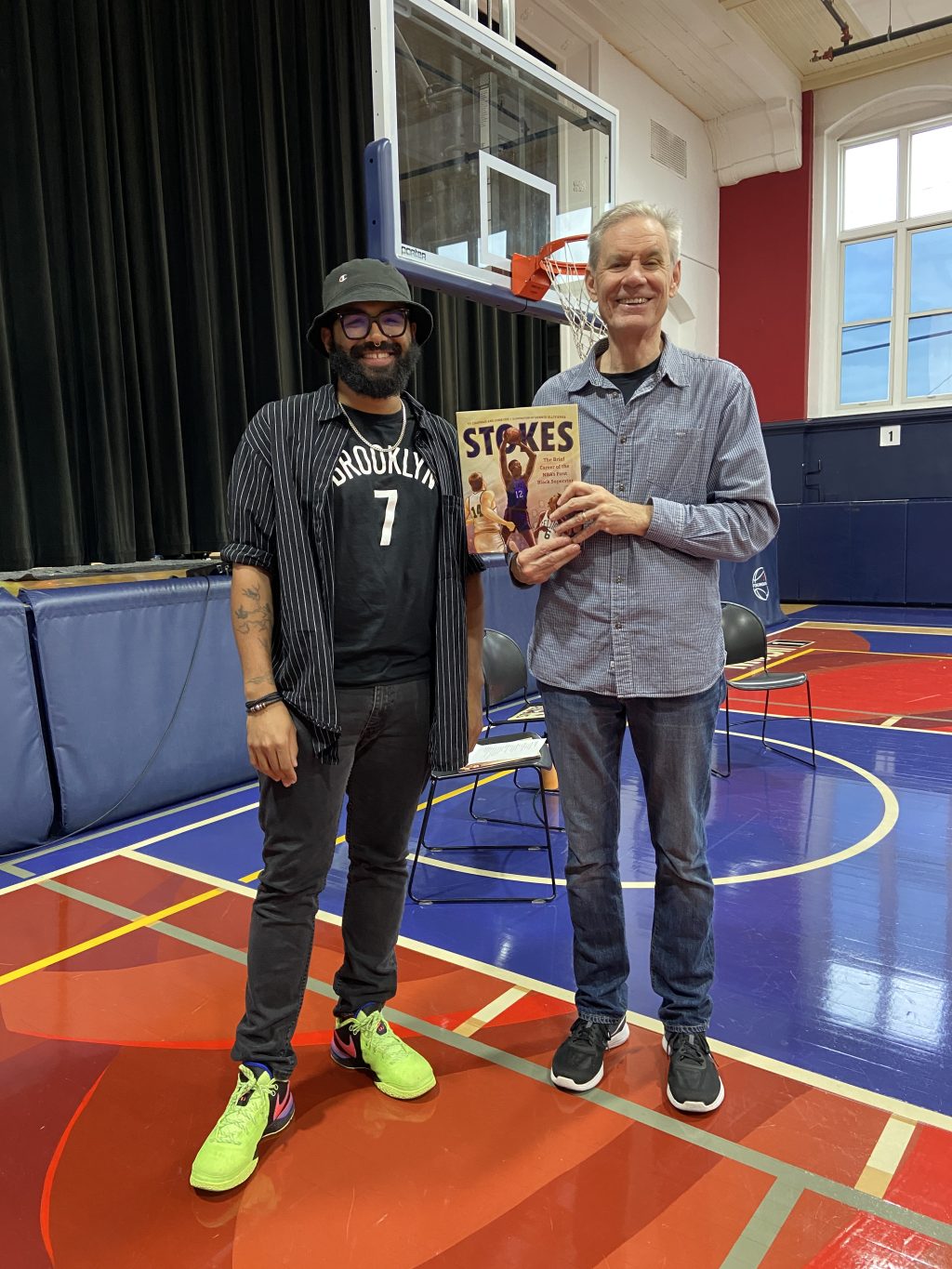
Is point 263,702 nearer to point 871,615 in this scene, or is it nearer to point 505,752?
point 505,752

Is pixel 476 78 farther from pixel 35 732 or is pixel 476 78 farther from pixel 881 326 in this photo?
pixel 881 326

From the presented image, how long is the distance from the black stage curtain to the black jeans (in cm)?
416

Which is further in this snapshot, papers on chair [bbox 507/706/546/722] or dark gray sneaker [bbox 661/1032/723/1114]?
papers on chair [bbox 507/706/546/722]

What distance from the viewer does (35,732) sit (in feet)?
13.1

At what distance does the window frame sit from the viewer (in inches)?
458

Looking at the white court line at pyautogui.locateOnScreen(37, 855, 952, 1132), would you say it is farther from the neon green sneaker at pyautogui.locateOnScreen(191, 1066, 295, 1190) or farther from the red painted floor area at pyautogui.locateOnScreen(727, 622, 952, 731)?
the red painted floor area at pyautogui.locateOnScreen(727, 622, 952, 731)

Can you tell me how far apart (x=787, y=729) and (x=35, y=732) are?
418cm

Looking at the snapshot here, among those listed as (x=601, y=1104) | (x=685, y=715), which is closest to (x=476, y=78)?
(x=685, y=715)

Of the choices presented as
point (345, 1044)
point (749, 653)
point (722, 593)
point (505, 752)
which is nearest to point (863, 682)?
→ point (722, 593)

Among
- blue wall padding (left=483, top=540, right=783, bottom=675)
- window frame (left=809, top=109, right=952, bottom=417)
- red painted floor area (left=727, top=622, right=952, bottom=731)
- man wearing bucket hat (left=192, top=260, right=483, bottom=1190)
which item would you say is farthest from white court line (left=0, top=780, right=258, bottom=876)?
window frame (left=809, top=109, right=952, bottom=417)

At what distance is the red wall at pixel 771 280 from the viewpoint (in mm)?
12086

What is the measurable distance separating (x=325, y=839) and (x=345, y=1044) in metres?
0.67

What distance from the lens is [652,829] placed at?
2.15m

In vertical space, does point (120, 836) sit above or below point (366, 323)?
below
